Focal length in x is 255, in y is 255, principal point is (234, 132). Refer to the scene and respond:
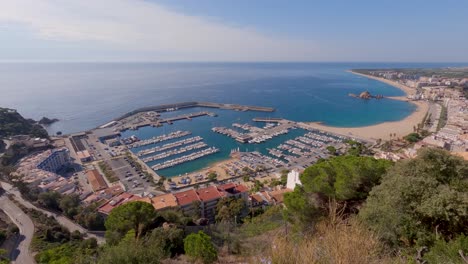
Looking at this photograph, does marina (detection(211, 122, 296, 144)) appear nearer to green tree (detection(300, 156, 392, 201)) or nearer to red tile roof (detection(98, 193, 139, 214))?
red tile roof (detection(98, 193, 139, 214))

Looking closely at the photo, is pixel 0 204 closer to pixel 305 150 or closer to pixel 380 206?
pixel 380 206

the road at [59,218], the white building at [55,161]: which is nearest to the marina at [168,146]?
the white building at [55,161]

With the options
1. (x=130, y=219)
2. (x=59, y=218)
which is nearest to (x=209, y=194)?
(x=130, y=219)

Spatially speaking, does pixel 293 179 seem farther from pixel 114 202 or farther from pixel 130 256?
pixel 130 256

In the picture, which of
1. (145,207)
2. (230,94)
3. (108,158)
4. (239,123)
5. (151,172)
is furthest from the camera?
(230,94)

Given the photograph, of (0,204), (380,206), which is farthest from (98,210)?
(380,206)

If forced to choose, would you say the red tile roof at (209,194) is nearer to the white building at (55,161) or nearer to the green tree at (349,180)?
the green tree at (349,180)
